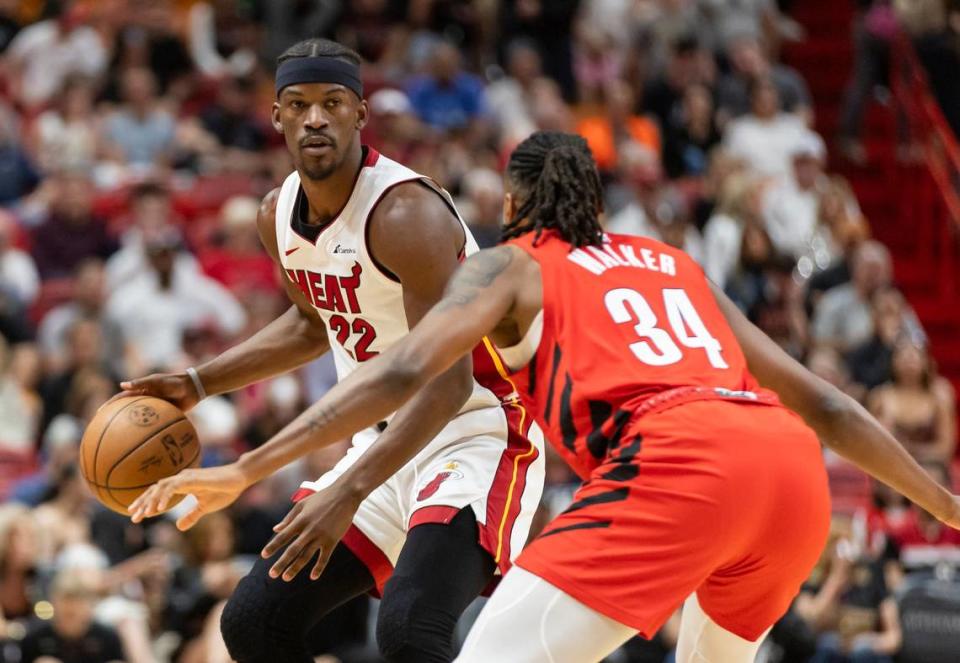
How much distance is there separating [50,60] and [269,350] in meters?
9.42

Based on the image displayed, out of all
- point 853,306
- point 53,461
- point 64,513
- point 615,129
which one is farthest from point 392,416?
point 615,129

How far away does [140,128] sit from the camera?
14.0m

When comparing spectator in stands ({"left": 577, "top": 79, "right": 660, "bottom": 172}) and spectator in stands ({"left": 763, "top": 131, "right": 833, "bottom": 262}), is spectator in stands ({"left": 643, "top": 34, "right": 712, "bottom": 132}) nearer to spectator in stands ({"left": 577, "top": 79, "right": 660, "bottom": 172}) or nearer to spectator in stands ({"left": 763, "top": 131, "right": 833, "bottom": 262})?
spectator in stands ({"left": 577, "top": 79, "right": 660, "bottom": 172})

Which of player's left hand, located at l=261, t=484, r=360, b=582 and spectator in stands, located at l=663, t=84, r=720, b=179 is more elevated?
player's left hand, located at l=261, t=484, r=360, b=582

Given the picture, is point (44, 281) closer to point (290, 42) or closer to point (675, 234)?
point (290, 42)

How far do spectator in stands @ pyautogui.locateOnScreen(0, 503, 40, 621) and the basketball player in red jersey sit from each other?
5532 mm

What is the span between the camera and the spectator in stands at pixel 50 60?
1447cm

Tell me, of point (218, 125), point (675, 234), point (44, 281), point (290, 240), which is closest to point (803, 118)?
point (675, 234)

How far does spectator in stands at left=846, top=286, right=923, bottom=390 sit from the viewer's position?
1233 centimetres

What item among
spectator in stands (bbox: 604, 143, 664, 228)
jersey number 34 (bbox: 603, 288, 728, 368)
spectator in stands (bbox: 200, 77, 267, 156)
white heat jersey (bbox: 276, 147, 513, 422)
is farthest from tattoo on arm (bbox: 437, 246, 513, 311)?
spectator in stands (bbox: 200, 77, 267, 156)

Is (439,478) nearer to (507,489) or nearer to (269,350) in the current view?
(507,489)

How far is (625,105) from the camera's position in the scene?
584 inches

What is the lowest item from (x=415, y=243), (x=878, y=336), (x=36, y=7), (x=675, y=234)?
(x=878, y=336)

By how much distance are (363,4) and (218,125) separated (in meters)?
2.26
